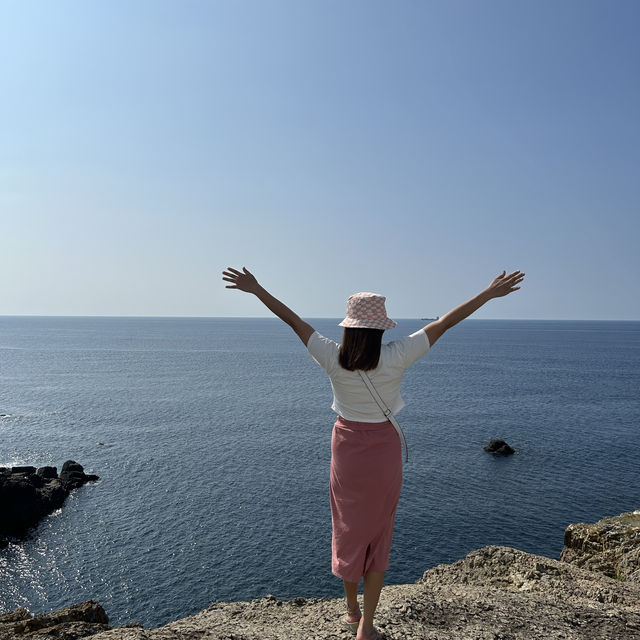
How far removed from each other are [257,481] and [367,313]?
3559 centimetres

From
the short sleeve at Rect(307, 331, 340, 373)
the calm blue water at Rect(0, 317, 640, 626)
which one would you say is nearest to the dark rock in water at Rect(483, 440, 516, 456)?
the calm blue water at Rect(0, 317, 640, 626)

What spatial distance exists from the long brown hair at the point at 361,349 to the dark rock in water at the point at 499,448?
144 ft

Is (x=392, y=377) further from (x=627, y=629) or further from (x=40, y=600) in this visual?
(x=40, y=600)

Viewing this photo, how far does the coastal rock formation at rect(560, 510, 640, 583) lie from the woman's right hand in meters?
8.58

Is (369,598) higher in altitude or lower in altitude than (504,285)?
lower

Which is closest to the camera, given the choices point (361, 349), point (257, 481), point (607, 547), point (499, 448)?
point (361, 349)

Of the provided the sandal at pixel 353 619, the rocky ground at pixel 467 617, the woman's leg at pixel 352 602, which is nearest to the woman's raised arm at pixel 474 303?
the woman's leg at pixel 352 602

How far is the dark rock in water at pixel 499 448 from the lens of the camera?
44.3 meters

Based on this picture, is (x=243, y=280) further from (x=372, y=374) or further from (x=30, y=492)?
(x=30, y=492)

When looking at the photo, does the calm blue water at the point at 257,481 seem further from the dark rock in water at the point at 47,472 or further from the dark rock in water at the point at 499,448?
the dark rock in water at the point at 47,472

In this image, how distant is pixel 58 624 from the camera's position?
32.1ft

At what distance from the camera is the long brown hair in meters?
4.24

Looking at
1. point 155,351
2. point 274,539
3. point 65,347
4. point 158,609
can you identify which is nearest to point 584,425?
point 274,539

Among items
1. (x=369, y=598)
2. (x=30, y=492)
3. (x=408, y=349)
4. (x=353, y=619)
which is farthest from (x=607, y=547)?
(x=30, y=492)
